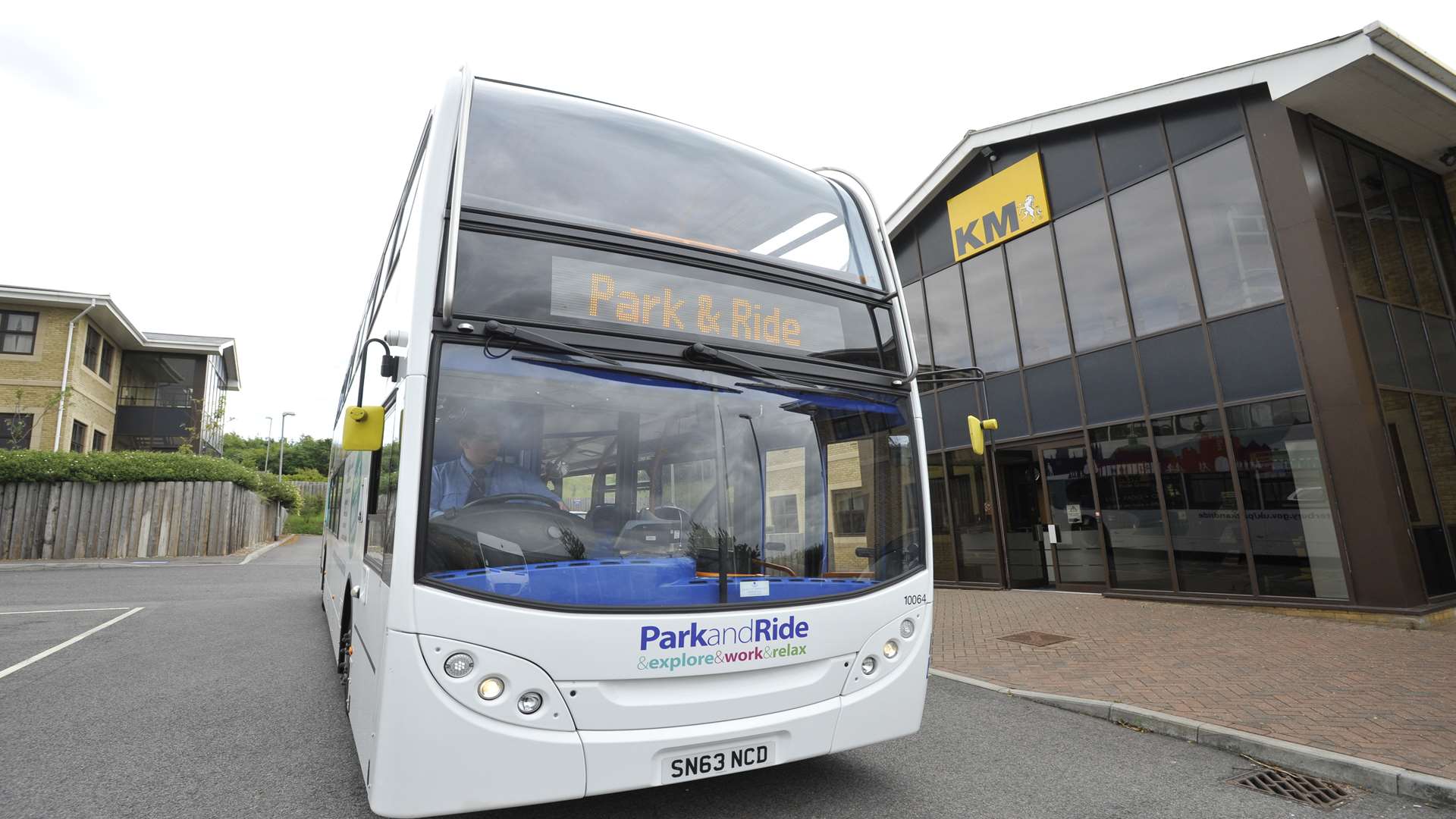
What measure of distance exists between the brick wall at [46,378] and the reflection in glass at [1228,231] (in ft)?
94.2

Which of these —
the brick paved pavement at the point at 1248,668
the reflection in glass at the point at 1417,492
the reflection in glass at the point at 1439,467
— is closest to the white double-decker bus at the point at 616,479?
the brick paved pavement at the point at 1248,668

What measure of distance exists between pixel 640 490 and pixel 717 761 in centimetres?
121

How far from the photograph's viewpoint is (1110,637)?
832 cm

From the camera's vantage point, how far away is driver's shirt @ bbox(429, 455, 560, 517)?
2.90 m

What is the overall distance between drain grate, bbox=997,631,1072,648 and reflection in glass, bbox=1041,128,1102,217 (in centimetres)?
753

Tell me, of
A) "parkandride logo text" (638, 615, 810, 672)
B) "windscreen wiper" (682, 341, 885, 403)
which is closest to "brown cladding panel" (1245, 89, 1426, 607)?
"windscreen wiper" (682, 341, 885, 403)

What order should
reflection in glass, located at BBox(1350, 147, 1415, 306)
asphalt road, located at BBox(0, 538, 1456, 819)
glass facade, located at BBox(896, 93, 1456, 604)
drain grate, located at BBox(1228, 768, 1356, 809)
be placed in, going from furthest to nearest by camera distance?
reflection in glass, located at BBox(1350, 147, 1415, 306)
glass facade, located at BBox(896, 93, 1456, 604)
drain grate, located at BBox(1228, 768, 1356, 809)
asphalt road, located at BBox(0, 538, 1456, 819)

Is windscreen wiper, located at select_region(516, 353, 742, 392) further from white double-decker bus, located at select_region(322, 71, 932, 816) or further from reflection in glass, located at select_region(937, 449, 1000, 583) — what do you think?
reflection in glass, located at select_region(937, 449, 1000, 583)

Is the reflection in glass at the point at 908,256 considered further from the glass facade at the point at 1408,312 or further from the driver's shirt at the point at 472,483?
the driver's shirt at the point at 472,483

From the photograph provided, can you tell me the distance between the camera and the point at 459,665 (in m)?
2.78

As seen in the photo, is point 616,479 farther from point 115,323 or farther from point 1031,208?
point 115,323

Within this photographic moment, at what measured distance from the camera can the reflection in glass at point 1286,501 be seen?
9164 millimetres

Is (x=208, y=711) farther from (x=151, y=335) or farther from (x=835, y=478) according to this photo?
(x=151, y=335)

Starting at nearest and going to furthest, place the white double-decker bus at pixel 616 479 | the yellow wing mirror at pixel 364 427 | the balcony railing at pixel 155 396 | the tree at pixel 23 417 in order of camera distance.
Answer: the white double-decker bus at pixel 616 479 → the yellow wing mirror at pixel 364 427 → the tree at pixel 23 417 → the balcony railing at pixel 155 396
